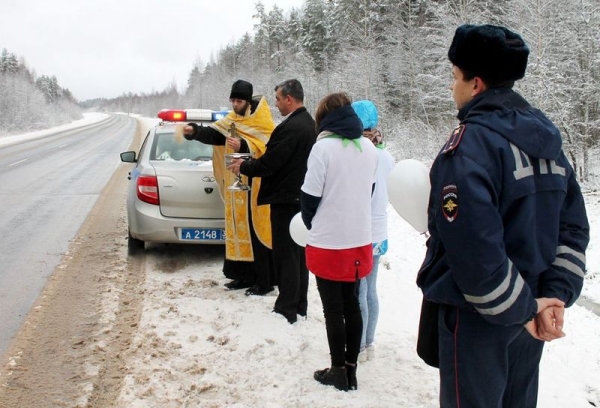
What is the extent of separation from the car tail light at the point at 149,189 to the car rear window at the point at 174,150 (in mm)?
677

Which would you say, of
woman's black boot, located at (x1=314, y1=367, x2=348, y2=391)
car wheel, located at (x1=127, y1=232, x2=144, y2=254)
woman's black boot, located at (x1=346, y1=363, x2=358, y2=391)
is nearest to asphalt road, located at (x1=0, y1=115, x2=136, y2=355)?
car wheel, located at (x1=127, y1=232, x2=144, y2=254)

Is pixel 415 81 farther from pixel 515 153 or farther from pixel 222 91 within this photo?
pixel 222 91

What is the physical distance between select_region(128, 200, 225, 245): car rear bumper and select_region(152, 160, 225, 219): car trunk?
0.21ft

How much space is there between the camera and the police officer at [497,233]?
173cm

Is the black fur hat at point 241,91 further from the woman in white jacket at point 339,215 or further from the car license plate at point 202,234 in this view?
the car license plate at point 202,234

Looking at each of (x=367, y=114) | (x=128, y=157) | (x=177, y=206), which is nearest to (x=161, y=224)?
(x=177, y=206)

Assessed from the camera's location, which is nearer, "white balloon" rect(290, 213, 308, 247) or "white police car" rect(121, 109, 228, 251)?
"white balloon" rect(290, 213, 308, 247)

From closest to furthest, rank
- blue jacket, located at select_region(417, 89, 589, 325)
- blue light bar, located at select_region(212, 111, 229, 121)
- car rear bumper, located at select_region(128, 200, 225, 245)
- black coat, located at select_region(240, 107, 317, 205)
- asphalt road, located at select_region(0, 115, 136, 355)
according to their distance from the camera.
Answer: blue jacket, located at select_region(417, 89, 589, 325)
black coat, located at select_region(240, 107, 317, 205)
asphalt road, located at select_region(0, 115, 136, 355)
car rear bumper, located at select_region(128, 200, 225, 245)
blue light bar, located at select_region(212, 111, 229, 121)

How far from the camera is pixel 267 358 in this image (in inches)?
150

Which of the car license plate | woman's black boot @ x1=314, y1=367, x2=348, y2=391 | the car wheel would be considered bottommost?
woman's black boot @ x1=314, y1=367, x2=348, y2=391

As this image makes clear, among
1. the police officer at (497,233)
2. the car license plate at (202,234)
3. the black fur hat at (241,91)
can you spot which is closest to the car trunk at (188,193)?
the car license plate at (202,234)

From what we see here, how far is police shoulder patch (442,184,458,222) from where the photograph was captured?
5.71 ft

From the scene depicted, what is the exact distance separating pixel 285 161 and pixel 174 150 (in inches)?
123

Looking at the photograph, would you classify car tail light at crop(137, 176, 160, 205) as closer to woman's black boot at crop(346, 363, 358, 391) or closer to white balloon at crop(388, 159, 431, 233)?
woman's black boot at crop(346, 363, 358, 391)
